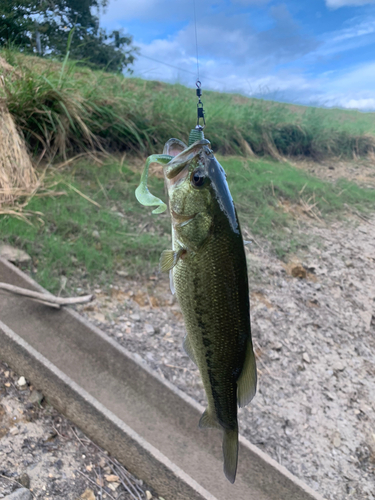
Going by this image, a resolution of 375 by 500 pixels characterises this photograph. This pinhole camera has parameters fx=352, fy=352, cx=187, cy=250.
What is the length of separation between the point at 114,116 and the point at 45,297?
2298mm

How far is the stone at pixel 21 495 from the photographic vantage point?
4.24 ft

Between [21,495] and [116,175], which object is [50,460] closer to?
[21,495]

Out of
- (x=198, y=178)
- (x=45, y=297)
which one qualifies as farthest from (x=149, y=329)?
(x=198, y=178)

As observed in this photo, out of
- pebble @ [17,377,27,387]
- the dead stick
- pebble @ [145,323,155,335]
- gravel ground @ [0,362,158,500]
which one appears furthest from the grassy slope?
gravel ground @ [0,362,158,500]

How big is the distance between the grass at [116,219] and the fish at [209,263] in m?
2.03

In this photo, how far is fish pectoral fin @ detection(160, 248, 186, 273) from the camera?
0.60 m

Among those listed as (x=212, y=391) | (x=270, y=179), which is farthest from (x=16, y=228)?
(x=270, y=179)

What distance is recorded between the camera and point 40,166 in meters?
3.33

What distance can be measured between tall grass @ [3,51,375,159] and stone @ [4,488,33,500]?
2.84 meters

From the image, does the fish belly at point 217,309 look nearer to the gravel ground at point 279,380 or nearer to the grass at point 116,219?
the gravel ground at point 279,380

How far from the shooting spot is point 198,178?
57 centimetres

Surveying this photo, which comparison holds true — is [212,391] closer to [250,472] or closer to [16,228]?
[250,472]

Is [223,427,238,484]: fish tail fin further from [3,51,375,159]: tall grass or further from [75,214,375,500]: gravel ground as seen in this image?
[3,51,375,159]: tall grass

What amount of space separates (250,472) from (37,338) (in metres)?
1.54
